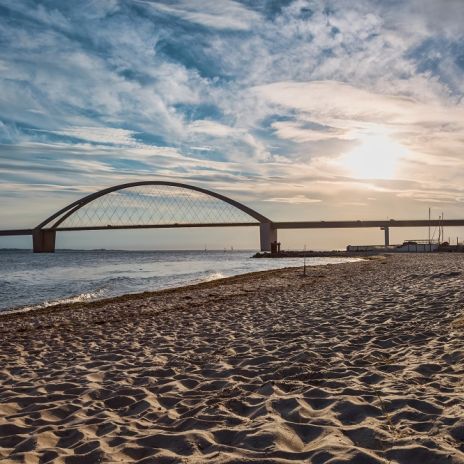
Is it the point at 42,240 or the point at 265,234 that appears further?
the point at 42,240

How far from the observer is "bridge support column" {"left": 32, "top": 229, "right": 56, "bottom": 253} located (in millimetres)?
130000

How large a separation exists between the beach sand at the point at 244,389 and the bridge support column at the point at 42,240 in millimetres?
128648

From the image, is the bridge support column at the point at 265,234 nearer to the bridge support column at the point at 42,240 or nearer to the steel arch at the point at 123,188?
the steel arch at the point at 123,188

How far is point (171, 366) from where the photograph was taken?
22.9 ft

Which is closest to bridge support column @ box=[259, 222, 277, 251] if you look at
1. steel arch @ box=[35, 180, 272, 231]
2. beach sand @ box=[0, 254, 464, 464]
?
steel arch @ box=[35, 180, 272, 231]

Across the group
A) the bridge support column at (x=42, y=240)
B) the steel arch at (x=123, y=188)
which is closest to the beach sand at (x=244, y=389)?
the steel arch at (x=123, y=188)

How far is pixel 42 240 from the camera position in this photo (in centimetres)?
13112

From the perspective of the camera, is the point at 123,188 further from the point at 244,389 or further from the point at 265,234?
the point at 244,389

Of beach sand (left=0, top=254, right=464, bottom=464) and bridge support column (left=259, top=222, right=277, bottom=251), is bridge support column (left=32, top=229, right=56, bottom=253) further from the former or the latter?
beach sand (left=0, top=254, right=464, bottom=464)

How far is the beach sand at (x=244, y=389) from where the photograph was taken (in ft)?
12.9

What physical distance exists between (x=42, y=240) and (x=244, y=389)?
137 m

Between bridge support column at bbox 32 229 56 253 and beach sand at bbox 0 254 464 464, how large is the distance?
129m

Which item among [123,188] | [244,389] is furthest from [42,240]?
[244,389]

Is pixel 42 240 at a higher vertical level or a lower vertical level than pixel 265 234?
lower
